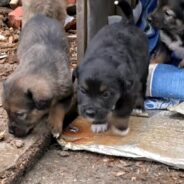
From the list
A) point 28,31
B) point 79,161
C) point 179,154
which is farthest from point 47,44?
point 179,154

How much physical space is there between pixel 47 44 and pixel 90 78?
1039 millimetres

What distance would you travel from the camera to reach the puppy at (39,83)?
13.6 feet

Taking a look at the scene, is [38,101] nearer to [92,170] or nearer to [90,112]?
[90,112]

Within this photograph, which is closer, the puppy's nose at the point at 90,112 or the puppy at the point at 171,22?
the puppy's nose at the point at 90,112

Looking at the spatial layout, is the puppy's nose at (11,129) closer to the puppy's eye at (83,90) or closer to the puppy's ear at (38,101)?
the puppy's ear at (38,101)

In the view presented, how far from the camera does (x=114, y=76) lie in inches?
159

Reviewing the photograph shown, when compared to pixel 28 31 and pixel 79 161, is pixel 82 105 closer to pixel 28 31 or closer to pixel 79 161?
pixel 79 161

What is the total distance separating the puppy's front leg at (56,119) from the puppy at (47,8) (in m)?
1.33

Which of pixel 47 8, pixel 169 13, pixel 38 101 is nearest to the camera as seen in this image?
pixel 38 101

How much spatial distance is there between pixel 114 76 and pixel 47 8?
1715mm

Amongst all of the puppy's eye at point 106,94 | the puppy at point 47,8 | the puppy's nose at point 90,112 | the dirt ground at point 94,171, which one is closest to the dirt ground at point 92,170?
the dirt ground at point 94,171

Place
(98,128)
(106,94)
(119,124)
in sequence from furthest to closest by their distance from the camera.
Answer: (98,128), (119,124), (106,94)

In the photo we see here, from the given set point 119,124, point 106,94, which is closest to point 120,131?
point 119,124

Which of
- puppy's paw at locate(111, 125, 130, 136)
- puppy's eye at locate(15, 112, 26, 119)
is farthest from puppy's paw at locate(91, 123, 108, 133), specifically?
puppy's eye at locate(15, 112, 26, 119)
